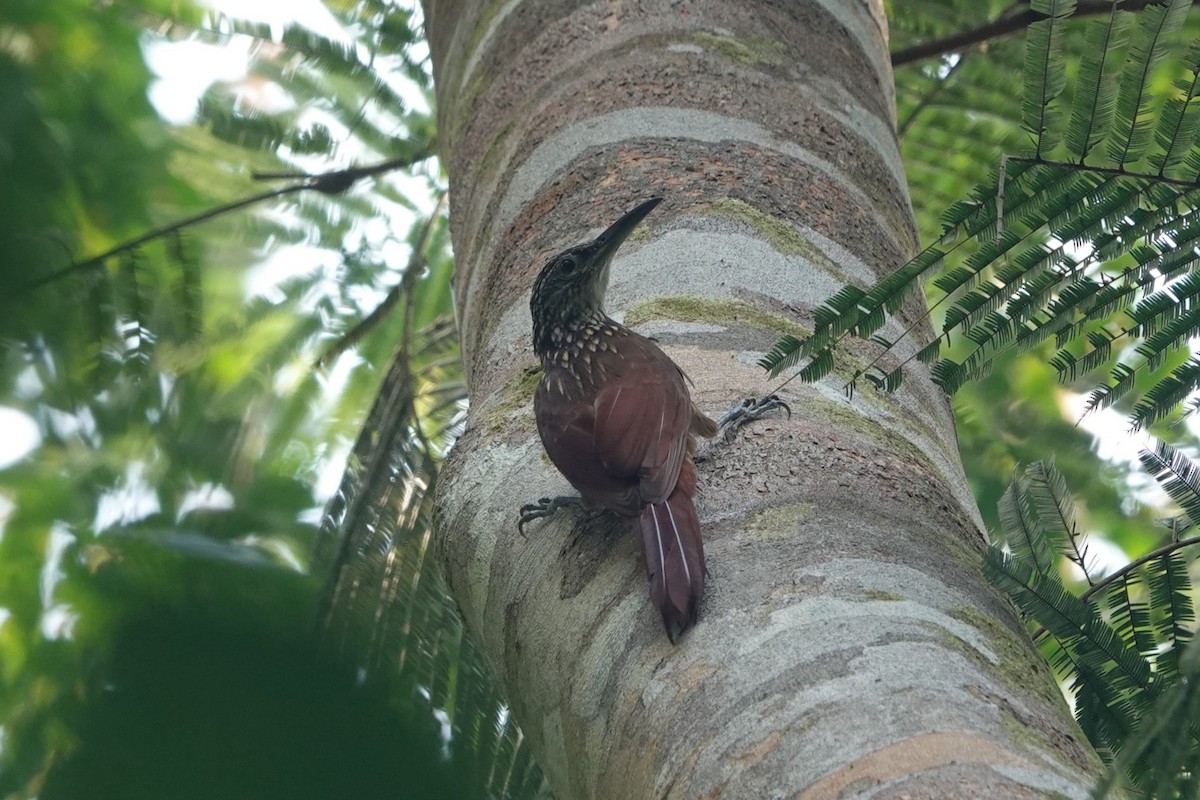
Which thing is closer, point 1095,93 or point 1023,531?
point 1095,93

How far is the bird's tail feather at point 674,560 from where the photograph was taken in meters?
1.62

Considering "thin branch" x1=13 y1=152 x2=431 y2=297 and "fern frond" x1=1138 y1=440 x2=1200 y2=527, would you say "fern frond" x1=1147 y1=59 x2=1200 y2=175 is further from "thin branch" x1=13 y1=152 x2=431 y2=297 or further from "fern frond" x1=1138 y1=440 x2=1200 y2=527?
"thin branch" x1=13 y1=152 x2=431 y2=297

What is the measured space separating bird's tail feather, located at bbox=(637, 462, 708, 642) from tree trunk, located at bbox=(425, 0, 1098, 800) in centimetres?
3

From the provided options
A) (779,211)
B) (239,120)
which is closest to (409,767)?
(779,211)

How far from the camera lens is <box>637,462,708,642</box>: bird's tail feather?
1.62 m

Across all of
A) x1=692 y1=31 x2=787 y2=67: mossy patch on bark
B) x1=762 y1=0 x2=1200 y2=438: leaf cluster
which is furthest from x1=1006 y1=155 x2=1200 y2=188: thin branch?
x1=692 y1=31 x2=787 y2=67: mossy patch on bark

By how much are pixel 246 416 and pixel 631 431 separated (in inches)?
70.5

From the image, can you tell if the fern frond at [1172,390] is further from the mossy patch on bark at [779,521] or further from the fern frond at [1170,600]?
the mossy patch on bark at [779,521]

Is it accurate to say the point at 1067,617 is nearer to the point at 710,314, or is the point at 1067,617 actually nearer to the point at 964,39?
the point at 710,314

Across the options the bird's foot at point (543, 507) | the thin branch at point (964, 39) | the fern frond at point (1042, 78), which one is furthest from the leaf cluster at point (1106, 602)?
the thin branch at point (964, 39)

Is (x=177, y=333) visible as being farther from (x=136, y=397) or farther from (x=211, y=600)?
(x=211, y=600)

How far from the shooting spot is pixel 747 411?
79.3 inches

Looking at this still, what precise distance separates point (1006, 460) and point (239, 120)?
253 centimetres

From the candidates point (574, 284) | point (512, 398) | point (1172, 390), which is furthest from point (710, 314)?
point (1172, 390)
